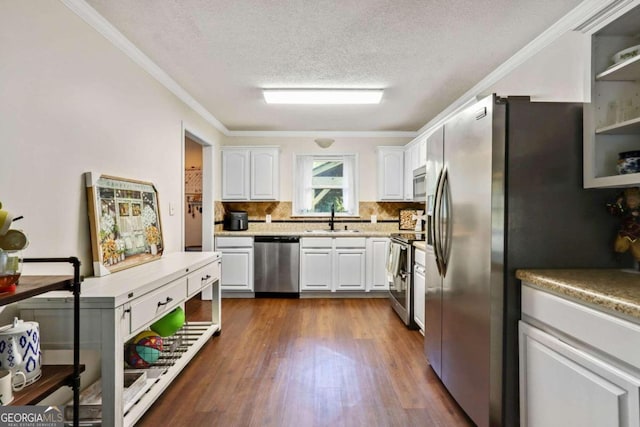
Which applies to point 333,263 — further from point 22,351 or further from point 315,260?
point 22,351

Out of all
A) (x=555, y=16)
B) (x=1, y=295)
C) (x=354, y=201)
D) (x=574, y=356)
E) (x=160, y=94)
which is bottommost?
(x=574, y=356)

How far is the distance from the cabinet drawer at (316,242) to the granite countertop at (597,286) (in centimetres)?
302

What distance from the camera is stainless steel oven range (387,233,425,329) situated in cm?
332

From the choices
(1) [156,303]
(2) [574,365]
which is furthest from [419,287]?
(1) [156,303]

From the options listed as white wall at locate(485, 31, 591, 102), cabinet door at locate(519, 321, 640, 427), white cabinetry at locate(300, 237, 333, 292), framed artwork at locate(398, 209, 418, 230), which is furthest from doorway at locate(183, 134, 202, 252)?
cabinet door at locate(519, 321, 640, 427)

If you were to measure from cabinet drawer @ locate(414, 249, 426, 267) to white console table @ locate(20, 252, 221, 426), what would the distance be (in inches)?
83.5

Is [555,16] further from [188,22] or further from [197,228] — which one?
[197,228]

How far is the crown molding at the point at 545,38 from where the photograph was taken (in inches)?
Result: 59.5

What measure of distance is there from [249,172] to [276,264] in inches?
56.7

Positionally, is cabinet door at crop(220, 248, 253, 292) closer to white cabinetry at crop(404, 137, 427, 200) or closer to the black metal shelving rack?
white cabinetry at crop(404, 137, 427, 200)

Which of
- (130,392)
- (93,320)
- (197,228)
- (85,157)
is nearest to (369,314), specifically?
(130,392)

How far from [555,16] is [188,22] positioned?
2.35m

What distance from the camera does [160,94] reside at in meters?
2.89

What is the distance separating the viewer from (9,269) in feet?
3.59
